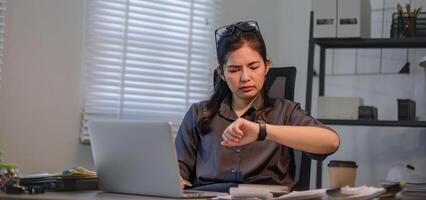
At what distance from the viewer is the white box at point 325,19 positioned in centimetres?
252

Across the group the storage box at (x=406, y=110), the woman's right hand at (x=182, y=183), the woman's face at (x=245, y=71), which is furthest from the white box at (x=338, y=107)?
the woman's right hand at (x=182, y=183)

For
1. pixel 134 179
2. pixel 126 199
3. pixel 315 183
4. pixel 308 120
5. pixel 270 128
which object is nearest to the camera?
pixel 126 199

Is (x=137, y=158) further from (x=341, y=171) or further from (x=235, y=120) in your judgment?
(x=341, y=171)

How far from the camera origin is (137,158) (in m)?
1.27

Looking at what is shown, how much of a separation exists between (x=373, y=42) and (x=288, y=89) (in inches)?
30.7

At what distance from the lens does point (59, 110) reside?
2.60 m

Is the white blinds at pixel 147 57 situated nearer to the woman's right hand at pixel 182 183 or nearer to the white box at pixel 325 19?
the white box at pixel 325 19

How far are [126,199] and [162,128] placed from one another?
17 centimetres

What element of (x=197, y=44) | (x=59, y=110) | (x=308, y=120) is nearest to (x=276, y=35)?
(x=197, y=44)

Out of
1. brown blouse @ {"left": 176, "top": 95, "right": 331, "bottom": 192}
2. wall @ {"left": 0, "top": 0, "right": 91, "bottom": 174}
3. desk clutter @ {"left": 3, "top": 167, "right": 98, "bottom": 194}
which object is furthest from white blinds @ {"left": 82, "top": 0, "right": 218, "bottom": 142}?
desk clutter @ {"left": 3, "top": 167, "right": 98, "bottom": 194}

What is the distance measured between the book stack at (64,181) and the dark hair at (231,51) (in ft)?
1.64

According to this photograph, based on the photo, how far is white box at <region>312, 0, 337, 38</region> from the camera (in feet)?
8.28

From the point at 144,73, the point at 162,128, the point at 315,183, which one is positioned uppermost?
the point at 144,73

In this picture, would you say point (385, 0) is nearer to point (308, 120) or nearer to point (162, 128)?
point (308, 120)
